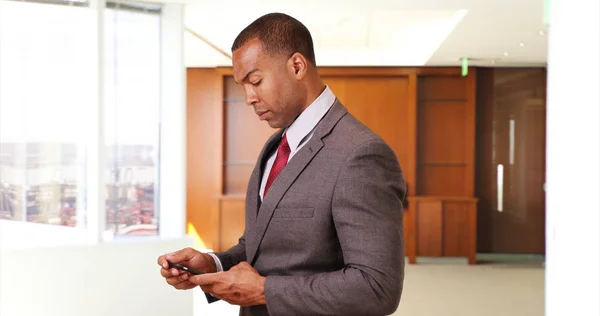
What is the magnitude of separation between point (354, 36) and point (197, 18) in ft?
7.42

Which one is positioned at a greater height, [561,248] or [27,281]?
[561,248]

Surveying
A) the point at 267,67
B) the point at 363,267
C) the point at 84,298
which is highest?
the point at 267,67

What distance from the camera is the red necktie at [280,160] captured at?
1503mm

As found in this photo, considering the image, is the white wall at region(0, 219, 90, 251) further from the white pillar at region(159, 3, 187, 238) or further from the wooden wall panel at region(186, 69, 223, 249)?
the wooden wall panel at region(186, 69, 223, 249)

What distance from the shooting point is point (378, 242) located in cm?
127

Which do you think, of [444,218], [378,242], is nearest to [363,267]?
[378,242]

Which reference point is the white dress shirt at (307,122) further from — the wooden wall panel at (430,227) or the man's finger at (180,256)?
the wooden wall panel at (430,227)

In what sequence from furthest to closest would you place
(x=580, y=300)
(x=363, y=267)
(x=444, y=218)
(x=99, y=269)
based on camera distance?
1. (x=444, y=218)
2. (x=99, y=269)
3. (x=580, y=300)
4. (x=363, y=267)

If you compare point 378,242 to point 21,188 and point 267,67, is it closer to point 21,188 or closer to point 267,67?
point 267,67

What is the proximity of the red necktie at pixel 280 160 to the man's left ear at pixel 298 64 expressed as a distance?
0.20 meters

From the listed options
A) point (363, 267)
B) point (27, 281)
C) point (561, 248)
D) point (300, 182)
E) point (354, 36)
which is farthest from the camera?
point (354, 36)

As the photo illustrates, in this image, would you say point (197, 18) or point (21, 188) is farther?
point (197, 18)

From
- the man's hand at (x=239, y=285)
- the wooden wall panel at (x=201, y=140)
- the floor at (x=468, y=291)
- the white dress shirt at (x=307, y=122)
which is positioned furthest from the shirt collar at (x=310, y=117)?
the wooden wall panel at (x=201, y=140)

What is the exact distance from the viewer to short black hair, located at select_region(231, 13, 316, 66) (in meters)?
1.37
